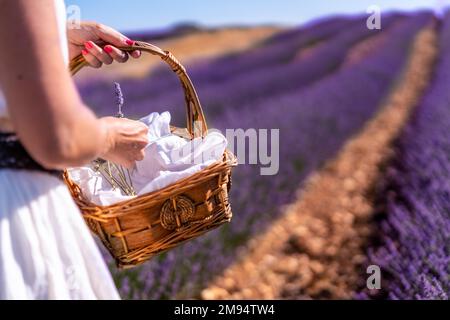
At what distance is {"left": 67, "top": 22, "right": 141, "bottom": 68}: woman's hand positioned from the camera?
1509 mm

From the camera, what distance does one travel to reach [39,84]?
935mm

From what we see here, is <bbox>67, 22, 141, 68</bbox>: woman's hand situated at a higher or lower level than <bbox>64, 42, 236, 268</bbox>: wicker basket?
higher

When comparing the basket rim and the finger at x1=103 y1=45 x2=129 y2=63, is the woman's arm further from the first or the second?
the finger at x1=103 y1=45 x2=129 y2=63

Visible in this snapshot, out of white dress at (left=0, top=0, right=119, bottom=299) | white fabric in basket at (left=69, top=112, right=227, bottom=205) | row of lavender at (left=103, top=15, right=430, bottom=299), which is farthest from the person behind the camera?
row of lavender at (left=103, top=15, right=430, bottom=299)

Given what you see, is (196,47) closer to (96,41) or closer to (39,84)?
(96,41)

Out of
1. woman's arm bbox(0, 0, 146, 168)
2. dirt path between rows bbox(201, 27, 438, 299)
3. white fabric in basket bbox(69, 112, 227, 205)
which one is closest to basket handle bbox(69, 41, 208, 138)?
white fabric in basket bbox(69, 112, 227, 205)

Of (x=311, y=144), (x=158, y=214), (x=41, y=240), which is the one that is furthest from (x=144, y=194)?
(x=311, y=144)

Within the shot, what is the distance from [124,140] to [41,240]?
8.9 inches

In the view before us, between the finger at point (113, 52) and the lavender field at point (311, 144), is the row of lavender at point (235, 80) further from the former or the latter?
the finger at point (113, 52)

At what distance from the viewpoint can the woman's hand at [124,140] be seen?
1135mm

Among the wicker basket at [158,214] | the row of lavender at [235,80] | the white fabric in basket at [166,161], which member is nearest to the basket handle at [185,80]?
the wicker basket at [158,214]

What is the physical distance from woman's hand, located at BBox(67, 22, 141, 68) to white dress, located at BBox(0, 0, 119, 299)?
413mm
